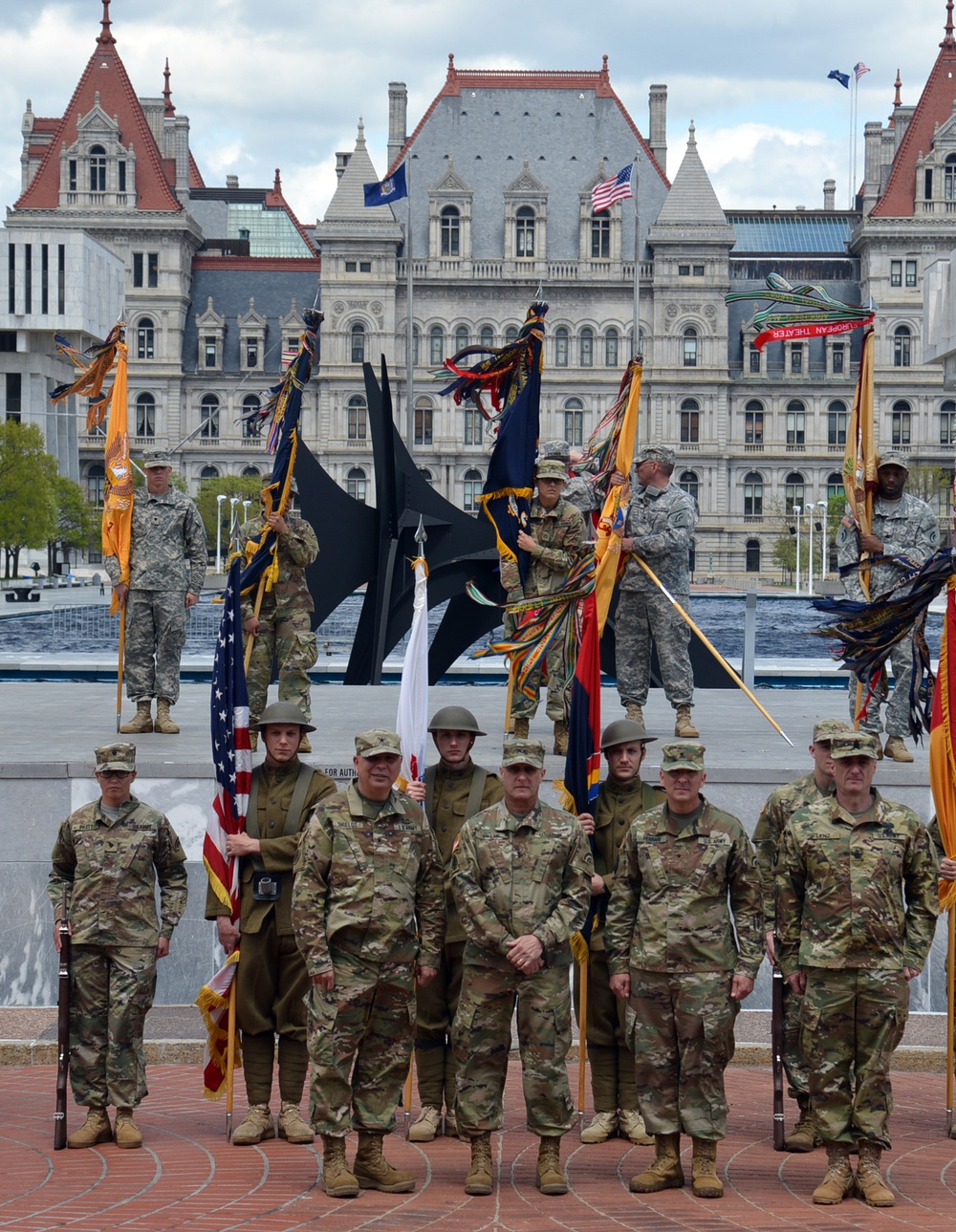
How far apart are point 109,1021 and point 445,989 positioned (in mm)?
1144

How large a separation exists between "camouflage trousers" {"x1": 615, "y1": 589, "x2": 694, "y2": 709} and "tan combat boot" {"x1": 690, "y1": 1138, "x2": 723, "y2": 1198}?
3.91 m

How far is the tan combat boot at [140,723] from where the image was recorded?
9.08m

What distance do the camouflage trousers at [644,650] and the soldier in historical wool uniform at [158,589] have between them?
234 centimetres

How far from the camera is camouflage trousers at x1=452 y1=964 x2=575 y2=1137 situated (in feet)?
16.2

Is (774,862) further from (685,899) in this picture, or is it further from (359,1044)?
(359,1044)

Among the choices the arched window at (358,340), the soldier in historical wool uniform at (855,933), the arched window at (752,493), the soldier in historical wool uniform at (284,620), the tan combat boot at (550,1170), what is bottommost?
the tan combat boot at (550,1170)

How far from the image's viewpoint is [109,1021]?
549cm

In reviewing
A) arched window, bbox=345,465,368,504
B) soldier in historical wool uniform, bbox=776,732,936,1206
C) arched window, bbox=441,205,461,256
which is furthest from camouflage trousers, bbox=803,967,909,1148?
arched window, bbox=441,205,461,256

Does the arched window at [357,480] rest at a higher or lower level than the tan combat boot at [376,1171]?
higher

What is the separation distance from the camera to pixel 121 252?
67.2 metres

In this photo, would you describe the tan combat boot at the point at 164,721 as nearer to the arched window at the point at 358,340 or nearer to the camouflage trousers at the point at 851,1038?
the camouflage trousers at the point at 851,1038

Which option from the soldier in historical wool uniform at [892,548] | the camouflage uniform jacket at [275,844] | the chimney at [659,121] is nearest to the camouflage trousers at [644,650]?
the soldier in historical wool uniform at [892,548]

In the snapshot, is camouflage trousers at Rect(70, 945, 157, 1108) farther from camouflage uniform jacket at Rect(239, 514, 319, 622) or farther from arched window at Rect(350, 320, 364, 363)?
arched window at Rect(350, 320, 364, 363)

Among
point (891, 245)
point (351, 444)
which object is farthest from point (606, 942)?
point (891, 245)
